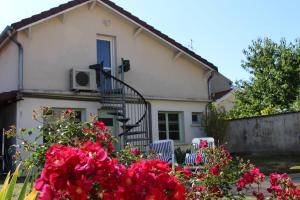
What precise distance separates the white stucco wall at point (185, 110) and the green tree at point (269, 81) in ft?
35.4

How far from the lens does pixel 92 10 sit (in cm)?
1648

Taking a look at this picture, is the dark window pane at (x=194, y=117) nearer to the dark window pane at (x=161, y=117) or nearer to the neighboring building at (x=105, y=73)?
the neighboring building at (x=105, y=73)

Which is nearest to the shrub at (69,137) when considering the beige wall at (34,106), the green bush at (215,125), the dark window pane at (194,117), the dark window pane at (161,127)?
the beige wall at (34,106)

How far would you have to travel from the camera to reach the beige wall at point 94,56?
14852 mm

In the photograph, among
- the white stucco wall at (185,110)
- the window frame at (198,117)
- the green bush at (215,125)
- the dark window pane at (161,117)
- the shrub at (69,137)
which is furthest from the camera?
the window frame at (198,117)

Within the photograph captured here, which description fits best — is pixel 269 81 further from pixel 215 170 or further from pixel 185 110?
pixel 215 170

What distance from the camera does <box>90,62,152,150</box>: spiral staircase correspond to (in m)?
14.8

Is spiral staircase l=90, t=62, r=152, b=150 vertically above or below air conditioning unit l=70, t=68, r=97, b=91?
below

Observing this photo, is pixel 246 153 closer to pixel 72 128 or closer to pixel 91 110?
pixel 91 110

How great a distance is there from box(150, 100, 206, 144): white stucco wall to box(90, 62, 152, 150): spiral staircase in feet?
1.73

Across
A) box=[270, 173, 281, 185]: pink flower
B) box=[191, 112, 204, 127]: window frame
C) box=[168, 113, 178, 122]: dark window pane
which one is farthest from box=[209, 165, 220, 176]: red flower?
box=[191, 112, 204, 127]: window frame

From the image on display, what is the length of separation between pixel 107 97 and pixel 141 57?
2936 mm

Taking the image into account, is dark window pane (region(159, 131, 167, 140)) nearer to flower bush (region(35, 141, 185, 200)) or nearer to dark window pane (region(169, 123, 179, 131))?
dark window pane (region(169, 123, 179, 131))

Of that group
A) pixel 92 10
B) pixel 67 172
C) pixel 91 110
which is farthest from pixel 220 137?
pixel 67 172
